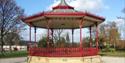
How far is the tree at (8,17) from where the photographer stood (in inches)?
1741

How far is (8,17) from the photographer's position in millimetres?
44906

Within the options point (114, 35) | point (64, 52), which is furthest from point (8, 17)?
point (114, 35)

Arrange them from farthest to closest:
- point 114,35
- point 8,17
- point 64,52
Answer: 1. point 114,35
2. point 8,17
3. point 64,52

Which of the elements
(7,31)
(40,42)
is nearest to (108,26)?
(40,42)

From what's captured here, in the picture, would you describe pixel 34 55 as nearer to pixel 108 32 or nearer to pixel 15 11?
pixel 15 11

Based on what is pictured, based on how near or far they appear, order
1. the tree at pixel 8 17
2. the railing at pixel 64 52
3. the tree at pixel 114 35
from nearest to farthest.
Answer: the railing at pixel 64 52
the tree at pixel 8 17
the tree at pixel 114 35

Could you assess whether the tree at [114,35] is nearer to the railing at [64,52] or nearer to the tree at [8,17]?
the tree at [8,17]

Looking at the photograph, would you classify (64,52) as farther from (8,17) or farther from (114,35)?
(114,35)

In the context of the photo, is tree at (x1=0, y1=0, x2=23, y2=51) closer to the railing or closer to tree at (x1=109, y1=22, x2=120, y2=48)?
the railing

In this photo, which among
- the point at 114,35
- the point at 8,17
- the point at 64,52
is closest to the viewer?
the point at 64,52

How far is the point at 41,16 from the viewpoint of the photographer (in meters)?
23.7

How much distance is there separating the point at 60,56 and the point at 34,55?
131 inches

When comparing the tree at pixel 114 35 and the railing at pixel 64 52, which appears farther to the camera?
the tree at pixel 114 35

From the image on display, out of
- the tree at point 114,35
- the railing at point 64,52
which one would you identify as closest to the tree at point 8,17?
the railing at point 64,52
